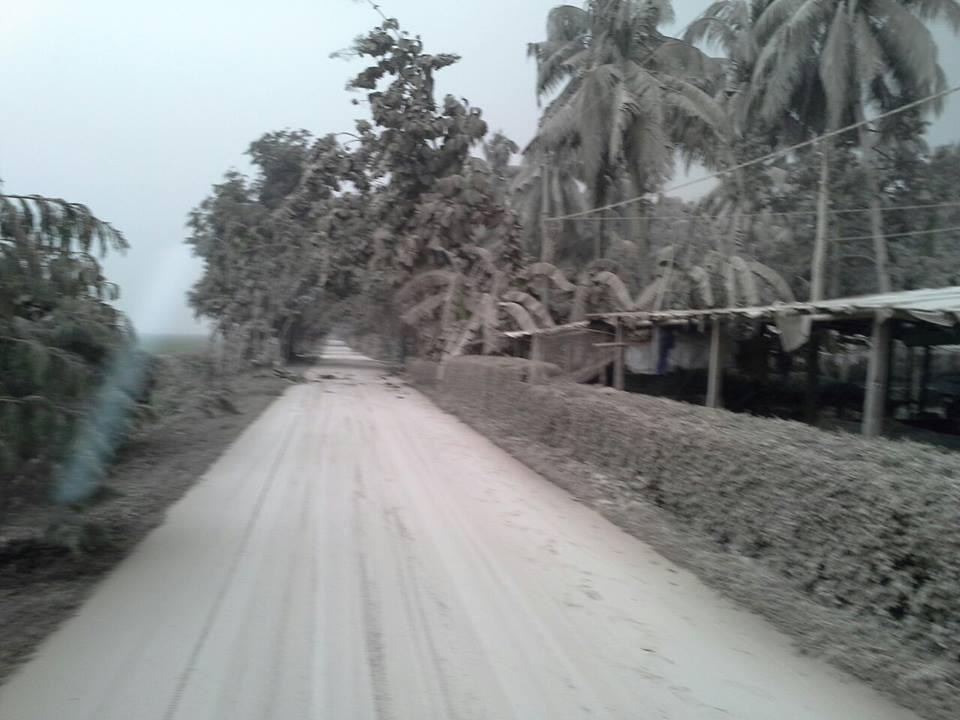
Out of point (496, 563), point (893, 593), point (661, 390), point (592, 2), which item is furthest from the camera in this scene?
point (592, 2)

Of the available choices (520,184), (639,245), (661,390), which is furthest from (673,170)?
(520,184)

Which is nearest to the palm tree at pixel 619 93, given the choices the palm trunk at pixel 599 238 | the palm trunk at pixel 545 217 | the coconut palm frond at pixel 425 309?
the palm trunk at pixel 599 238

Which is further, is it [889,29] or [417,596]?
[889,29]

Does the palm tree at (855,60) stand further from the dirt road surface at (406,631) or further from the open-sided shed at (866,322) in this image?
the dirt road surface at (406,631)

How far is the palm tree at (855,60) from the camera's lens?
2341 cm

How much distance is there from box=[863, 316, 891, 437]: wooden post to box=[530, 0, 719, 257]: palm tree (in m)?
14.1

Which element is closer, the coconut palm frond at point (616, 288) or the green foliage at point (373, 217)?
the coconut palm frond at point (616, 288)

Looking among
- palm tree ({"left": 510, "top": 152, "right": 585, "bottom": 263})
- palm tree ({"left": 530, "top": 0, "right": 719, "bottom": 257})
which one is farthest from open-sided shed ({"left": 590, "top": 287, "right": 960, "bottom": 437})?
A: palm tree ({"left": 510, "top": 152, "right": 585, "bottom": 263})

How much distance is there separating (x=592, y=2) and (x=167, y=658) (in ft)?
89.1

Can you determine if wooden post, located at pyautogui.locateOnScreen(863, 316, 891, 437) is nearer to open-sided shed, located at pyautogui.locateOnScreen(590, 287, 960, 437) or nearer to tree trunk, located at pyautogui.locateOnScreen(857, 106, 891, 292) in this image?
open-sided shed, located at pyautogui.locateOnScreen(590, 287, 960, 437)

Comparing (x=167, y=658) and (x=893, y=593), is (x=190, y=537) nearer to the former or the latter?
(x=167, y=658)

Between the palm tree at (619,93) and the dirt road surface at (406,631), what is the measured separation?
18.9 metres

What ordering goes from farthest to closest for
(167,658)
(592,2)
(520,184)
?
(520,184), (592,2), (167,658)

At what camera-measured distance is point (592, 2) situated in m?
27.7
